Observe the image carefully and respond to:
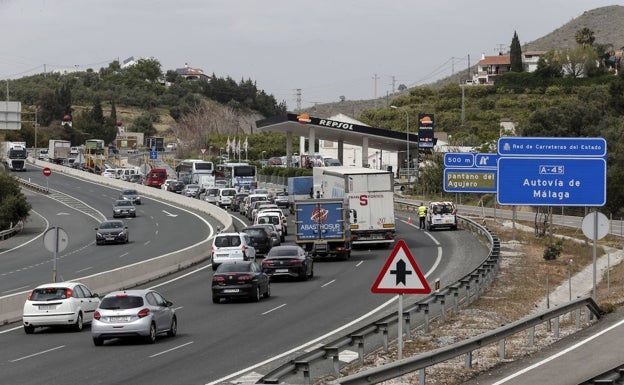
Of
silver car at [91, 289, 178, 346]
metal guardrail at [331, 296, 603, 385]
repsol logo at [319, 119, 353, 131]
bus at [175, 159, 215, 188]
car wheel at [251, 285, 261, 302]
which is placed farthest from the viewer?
repsol logo at [319, 119, 353, 131]

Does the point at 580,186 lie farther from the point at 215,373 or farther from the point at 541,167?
the point at 215,373

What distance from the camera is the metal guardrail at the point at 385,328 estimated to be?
16.8 m

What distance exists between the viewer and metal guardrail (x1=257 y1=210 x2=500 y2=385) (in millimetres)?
16812

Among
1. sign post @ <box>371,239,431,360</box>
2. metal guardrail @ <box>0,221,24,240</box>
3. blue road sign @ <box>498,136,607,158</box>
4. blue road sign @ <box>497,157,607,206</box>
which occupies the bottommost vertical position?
metal guardrail @ <box>0,221,24,240</box>

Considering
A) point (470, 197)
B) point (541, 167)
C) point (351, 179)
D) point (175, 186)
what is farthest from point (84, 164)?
point (541, 167)

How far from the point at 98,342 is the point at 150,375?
5.93 meters

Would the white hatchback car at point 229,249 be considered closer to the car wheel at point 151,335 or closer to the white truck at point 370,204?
the white truck at point 370,204

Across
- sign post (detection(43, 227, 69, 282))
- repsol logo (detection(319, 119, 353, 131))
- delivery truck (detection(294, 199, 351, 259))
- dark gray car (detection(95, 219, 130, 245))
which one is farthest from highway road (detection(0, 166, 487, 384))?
repsol logo (detection(319, 119, 353, 131))

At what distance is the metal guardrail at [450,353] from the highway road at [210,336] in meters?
4.07

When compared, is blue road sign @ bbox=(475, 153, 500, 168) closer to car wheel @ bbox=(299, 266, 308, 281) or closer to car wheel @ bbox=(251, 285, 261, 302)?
car wheel @ bbox=(299, 266, 308, 281)

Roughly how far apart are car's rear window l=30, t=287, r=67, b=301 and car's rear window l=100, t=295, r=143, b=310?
3.51 meters

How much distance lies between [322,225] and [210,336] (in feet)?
79.4

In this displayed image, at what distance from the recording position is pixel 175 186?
114m

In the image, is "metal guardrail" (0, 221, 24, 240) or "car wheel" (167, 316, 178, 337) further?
"metal guardrail" (0, 221, 24, 240)
